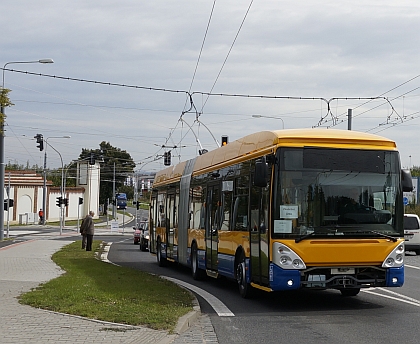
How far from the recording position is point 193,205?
64.0 ft

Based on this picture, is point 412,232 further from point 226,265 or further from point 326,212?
point 326,212

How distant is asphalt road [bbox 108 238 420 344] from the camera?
31.5 ft

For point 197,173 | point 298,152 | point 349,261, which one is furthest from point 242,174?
point 197,173

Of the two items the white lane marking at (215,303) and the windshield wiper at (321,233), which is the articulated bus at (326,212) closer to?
the windshield wiper at (321,233)

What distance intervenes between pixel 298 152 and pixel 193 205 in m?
7.40

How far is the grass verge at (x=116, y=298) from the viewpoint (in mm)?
10414

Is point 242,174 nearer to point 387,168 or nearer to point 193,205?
point 387,168

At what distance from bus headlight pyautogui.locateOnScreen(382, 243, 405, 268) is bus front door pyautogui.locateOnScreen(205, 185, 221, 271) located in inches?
193

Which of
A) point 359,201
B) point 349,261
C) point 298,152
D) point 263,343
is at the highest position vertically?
point 298,152

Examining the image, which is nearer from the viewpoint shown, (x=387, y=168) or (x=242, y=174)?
(x=387, y=168)

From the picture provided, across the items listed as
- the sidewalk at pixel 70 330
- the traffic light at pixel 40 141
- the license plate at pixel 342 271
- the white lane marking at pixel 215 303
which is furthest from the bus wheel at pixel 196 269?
the traffic light at pixel 40 141

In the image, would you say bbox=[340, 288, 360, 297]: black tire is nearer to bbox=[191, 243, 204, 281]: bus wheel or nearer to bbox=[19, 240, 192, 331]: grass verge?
bbox=[19, 240, 192, 331]: grass verge

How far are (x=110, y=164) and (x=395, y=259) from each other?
111406mm

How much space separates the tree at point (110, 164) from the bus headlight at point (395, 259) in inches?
4245
